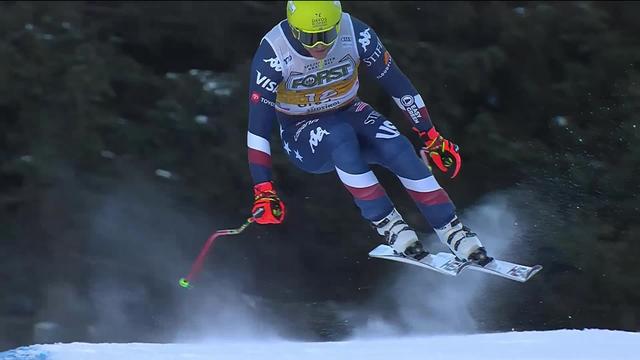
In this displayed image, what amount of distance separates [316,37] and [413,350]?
1457mm

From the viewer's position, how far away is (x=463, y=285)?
5750 millimetres

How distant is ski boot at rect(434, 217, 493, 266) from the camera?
454cm

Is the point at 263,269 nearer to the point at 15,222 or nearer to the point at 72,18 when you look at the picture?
the point at 15,222

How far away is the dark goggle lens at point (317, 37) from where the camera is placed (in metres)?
4.19

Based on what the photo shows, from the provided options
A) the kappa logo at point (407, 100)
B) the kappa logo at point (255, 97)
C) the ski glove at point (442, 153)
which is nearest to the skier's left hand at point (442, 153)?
the ski glove at point (442, 153)

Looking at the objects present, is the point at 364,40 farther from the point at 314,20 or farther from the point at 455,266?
A: the point at 455,266

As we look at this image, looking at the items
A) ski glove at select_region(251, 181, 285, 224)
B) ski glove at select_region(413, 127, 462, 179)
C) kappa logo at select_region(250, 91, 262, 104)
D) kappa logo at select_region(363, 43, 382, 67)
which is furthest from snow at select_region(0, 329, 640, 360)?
kappa logo at select_region(363, 43, 382, 67)

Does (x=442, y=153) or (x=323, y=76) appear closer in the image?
(x=323, y=76)

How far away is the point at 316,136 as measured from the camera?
14.8 feet

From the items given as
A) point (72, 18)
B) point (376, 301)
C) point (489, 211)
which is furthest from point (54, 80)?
point (489, 211)

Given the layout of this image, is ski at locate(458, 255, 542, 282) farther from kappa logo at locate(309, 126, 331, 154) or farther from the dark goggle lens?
the dark goggle lens

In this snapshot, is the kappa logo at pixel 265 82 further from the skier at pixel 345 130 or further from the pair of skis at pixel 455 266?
the pair of skis at pixel 455 266

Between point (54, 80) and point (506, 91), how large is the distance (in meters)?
3.56

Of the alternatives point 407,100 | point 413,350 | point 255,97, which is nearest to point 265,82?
point 255,97
